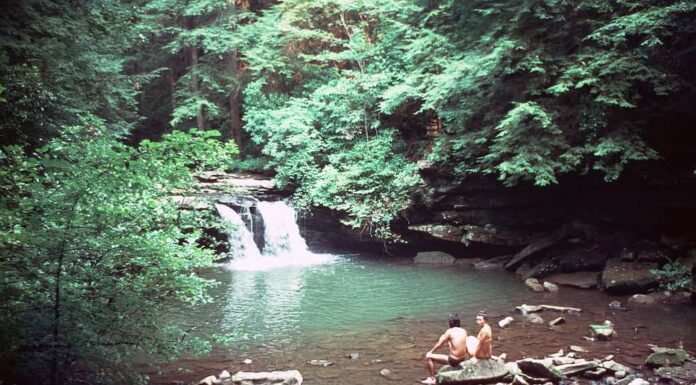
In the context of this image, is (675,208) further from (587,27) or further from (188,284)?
(188,284)

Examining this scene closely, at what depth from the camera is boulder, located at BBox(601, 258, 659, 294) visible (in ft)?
37.1

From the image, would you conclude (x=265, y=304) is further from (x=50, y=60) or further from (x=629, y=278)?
(x=629, y=278)

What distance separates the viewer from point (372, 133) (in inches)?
747

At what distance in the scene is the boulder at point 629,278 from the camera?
11312mm

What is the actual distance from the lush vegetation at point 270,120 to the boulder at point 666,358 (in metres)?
4.69

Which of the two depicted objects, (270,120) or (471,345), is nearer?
(471,345)

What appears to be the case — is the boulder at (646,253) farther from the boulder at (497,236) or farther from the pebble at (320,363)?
the pebble at (320,363)

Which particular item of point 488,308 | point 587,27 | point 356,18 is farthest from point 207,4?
point 488,308

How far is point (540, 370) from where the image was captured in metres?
6.72

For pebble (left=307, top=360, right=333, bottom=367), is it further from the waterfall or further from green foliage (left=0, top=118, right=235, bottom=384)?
the waterfall

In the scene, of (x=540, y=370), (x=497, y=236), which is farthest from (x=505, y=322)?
(x=497, y=236)

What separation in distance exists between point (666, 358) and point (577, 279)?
5930 mm

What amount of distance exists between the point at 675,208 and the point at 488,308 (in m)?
5.91

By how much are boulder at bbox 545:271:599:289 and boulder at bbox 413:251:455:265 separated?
12.9ft
